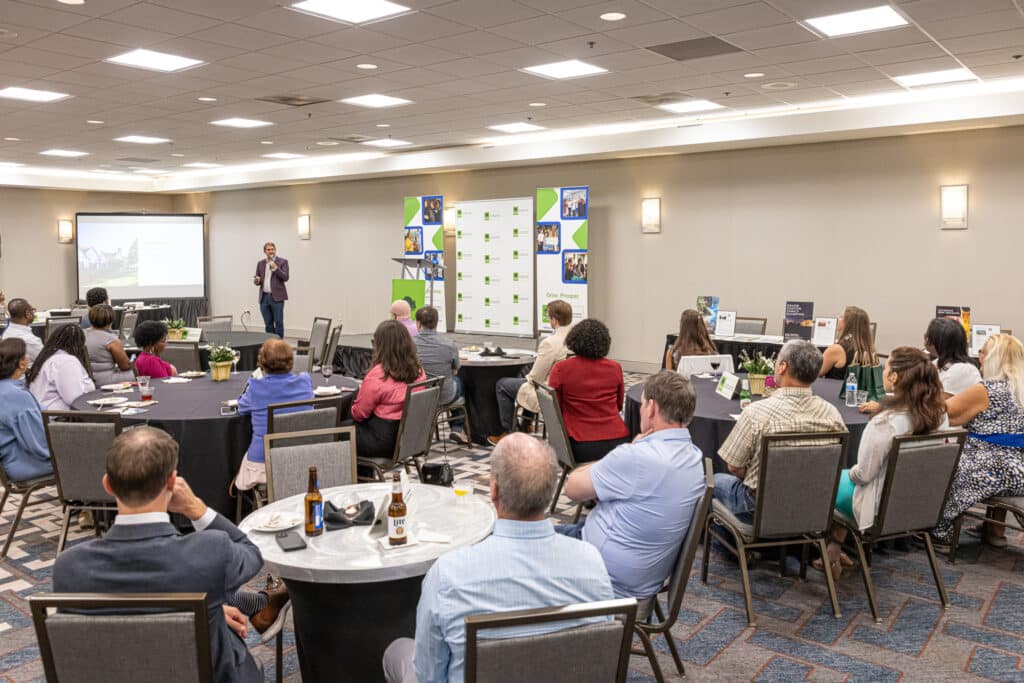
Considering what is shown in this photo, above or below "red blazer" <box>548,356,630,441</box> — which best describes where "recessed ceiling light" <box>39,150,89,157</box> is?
above

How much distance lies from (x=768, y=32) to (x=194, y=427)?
16.3ft

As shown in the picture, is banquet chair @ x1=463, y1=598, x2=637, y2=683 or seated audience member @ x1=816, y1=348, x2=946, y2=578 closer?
banquet chair @ x1=463, y1=598, x2=637, y2=683

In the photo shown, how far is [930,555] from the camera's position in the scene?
4066mm

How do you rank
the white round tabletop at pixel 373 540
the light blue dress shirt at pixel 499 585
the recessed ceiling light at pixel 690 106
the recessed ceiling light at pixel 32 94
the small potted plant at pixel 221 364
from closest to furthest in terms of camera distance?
the light blue dress shirt at pixel 499 585
the white round tabletop at pixel 373 540
the small potted plant at pixel 221 364
the recessed ceiling light at pixel 32 94
the recessed ceiling light at pixel 690 106

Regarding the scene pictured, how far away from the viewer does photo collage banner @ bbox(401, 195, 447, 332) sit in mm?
13617

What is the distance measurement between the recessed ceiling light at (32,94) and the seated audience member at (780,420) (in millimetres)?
7983

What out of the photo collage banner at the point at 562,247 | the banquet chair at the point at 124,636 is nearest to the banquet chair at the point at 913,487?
the banquet chair at the point at 124,636

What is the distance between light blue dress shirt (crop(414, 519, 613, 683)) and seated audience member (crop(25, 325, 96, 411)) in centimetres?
441

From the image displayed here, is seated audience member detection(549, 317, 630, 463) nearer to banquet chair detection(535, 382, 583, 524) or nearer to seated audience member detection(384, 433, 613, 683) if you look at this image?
banquet chair detection(535, 382, 583, 524)

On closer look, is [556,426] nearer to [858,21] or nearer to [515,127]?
[858,21]

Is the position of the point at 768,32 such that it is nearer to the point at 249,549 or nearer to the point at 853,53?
the point at 853,53

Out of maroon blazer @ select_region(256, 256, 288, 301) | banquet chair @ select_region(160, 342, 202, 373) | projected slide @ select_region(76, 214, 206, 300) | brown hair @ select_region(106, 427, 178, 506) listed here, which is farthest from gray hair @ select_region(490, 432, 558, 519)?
projected slide @ select_region(76, 214, 206, 300)

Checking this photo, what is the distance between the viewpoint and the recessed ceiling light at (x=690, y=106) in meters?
9.21

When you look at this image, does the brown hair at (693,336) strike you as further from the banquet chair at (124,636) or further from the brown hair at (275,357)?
the banquet chair at (124,636)
